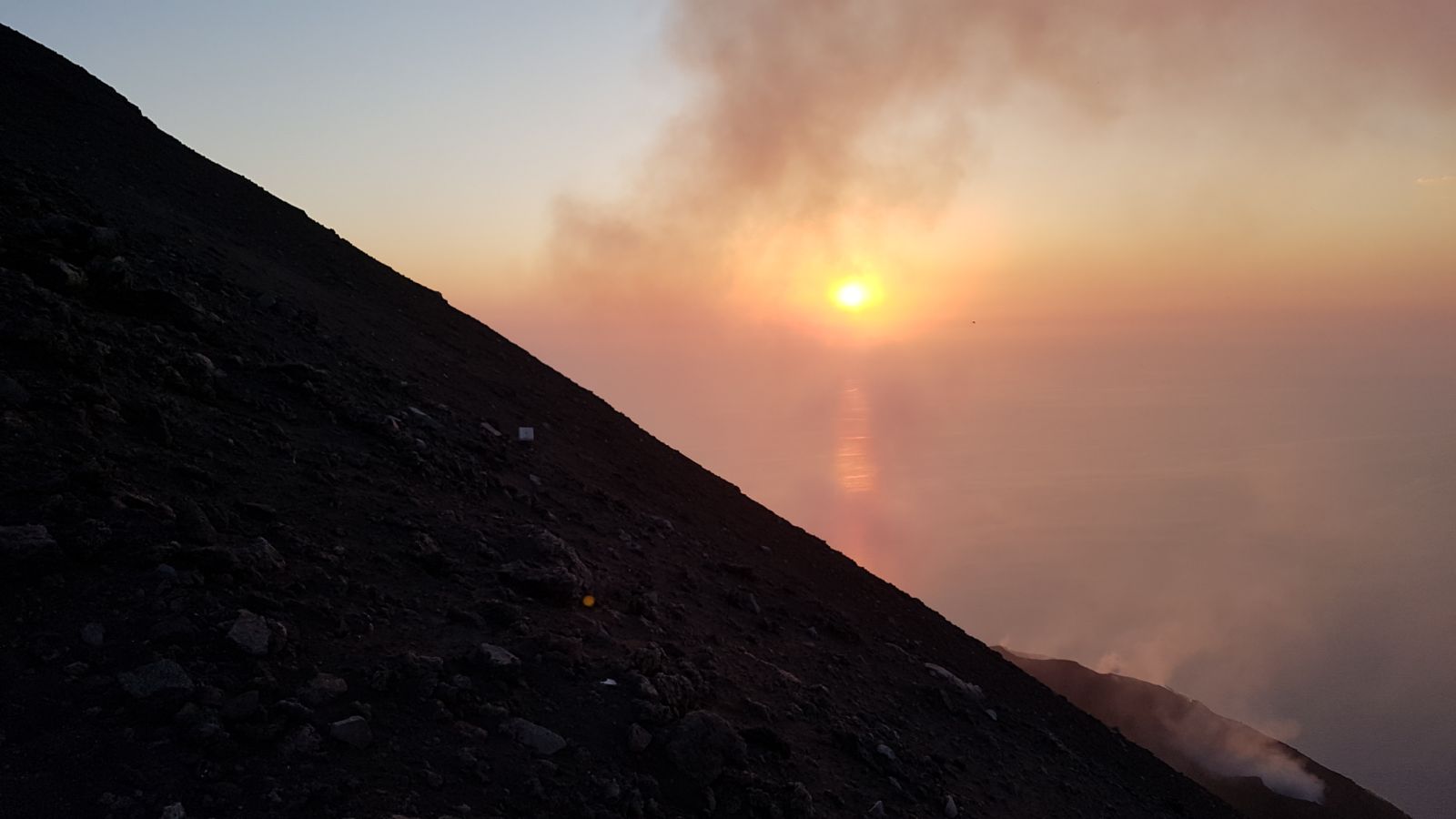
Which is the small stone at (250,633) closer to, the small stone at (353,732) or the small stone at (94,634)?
the small stone at (94,634)

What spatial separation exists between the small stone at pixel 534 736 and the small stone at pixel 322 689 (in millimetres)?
1103

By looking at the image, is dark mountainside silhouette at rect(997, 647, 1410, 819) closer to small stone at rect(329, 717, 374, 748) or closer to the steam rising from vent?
the steam rising from vent

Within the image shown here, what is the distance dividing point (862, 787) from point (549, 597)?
3.32m

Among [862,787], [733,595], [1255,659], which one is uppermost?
[1255,659]

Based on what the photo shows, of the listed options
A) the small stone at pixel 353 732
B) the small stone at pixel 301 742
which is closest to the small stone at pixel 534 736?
the small stone at pixel 353 732

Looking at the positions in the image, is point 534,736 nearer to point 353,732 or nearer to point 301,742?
point 353,732

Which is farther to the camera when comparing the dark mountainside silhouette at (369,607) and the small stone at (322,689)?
the small stone at (322,689)

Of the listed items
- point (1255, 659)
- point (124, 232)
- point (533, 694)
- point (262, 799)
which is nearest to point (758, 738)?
point (533, 694)

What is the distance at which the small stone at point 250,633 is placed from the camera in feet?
19.2

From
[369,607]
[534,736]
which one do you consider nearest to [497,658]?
[534,736]

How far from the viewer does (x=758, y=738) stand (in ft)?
24.2

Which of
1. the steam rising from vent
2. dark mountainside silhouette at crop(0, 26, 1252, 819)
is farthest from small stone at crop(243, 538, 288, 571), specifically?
the steam rising from vent

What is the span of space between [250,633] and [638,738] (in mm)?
2778

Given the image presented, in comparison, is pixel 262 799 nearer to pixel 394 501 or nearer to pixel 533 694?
pixel 533 694
